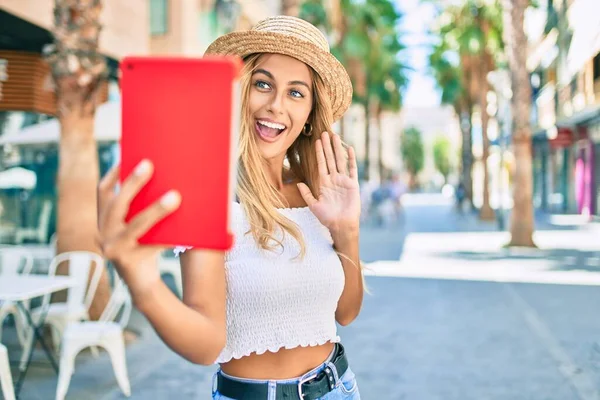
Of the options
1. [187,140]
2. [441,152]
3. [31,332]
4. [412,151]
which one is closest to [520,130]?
[31,332]

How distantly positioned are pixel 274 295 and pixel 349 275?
0.34 meters

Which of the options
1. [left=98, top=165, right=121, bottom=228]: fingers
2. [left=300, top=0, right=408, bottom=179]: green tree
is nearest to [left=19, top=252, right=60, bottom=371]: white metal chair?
[left=98, top=165, right=121, bottom=228]: fingers

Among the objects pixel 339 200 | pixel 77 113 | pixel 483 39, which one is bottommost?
pixel 339 200

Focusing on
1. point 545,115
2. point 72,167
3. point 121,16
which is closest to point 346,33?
point 545,115

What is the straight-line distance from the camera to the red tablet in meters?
0.99

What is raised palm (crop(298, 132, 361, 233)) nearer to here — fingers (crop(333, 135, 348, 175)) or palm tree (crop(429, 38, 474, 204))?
fingers (crop(333, 135, 348, 175))

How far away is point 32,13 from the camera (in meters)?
9.77

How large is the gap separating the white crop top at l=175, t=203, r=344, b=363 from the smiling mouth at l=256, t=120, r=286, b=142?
0.22 m

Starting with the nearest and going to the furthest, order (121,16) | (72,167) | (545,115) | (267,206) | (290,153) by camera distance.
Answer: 1. (267,206)
2. (290,153)
3. (72,167)
4. (121,16)
5. (545,115)

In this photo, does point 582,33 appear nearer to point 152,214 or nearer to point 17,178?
point 17,178

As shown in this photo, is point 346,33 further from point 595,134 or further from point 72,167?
point 72,167

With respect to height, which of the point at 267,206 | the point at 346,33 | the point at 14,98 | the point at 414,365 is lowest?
the point at 414,365

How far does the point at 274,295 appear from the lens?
1.87m

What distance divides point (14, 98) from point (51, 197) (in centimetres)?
275
